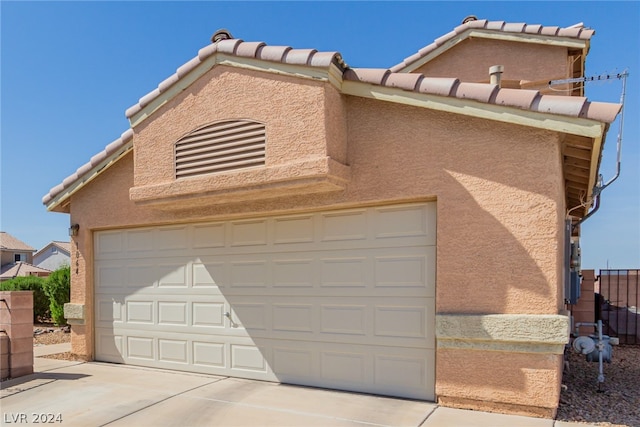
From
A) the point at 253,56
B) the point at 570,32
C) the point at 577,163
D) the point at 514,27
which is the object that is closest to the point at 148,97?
the point at 253,56

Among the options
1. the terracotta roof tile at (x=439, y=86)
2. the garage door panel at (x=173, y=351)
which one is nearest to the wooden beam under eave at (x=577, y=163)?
the terracotta roof tile at (x=439, y=86)

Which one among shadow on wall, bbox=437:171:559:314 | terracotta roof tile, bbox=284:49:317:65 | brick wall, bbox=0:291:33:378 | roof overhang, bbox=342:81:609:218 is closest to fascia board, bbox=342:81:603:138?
roof overhang, bbox=342:81:609:218

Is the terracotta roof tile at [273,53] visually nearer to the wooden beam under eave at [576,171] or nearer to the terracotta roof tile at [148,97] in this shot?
the terracotta roof tile at [148,97]

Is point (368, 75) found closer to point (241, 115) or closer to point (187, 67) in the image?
point (241, 115)

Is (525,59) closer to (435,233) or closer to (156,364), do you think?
(435,233)

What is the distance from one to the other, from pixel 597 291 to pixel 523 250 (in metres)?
8.46

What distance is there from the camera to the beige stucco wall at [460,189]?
16.7ft

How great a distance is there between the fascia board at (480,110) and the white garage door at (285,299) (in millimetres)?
1280

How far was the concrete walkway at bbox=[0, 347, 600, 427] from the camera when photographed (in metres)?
5.14

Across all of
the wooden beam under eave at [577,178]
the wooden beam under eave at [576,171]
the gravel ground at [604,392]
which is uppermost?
the wooden beam under eave at [576,171]

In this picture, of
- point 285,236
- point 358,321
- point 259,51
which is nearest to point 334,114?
point 259,51

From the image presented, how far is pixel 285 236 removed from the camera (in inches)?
269

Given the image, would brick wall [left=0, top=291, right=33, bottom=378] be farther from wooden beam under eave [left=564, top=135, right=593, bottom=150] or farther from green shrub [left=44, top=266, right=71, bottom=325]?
wooden beam under eave [left=564, top=135, right=593, bottom=150]

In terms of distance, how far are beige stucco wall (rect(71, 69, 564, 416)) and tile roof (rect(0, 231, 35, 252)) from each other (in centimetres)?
4422
